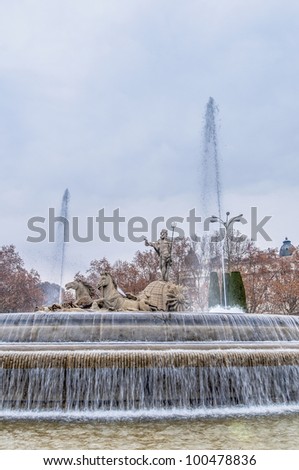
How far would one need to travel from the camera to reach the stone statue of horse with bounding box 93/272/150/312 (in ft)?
47.6

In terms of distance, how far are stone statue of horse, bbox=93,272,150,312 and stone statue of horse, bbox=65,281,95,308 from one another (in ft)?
1.88

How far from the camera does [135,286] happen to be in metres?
44.6

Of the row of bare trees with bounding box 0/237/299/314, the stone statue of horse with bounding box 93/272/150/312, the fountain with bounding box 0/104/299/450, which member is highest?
the row of bare trees with bounding box 0/237/299/314

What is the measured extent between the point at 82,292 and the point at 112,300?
1435mm

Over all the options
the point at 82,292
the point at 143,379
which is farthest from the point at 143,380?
the point at 82,292

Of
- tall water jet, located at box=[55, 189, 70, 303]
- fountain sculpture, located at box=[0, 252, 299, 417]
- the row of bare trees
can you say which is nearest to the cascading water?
fountain sculpture, located at box=[0, 252, 299, 417]

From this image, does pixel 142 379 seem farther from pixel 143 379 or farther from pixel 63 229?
pixel 63 229

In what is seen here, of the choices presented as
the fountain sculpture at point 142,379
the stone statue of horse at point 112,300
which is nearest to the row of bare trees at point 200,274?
the stone statue of horse at point 112,300

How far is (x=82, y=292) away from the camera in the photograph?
15438 mm

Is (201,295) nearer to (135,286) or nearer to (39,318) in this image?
(135,286)

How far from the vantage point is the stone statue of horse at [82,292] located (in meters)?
15.0

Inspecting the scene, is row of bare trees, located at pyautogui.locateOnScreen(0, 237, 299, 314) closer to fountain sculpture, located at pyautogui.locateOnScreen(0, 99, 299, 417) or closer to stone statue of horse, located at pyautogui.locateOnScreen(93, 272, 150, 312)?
Answer: stone statue of horse, located at pyautogui.locateOnScreen(93, 272, 150, 312)
